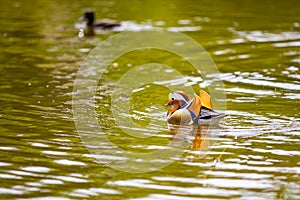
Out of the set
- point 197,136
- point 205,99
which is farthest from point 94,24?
point 197,136

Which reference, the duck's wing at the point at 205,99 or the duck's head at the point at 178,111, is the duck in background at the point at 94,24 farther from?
the duck's wing at the point at 205,99

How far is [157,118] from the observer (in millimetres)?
10297

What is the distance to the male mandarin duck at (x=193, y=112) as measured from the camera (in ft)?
32.1

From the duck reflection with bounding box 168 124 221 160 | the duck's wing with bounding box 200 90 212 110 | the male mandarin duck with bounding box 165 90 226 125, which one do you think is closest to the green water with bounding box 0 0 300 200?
the duck reflection with bounding box 168 124 221 160

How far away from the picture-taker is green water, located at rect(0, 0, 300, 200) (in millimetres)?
7449

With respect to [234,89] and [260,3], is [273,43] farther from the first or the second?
[260,3]

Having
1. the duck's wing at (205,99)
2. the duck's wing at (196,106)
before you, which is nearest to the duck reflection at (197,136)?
the duck's wing at (196,106)

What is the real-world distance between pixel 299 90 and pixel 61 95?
13.4 feet

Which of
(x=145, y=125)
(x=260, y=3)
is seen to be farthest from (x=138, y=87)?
(x=260, y=3)

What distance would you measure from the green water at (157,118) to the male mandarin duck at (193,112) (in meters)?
0.24

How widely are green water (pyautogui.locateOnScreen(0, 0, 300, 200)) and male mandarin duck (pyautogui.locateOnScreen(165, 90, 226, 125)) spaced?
0.24 metres

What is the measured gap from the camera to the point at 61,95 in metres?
11.7

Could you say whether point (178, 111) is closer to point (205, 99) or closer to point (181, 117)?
point (181, 117)

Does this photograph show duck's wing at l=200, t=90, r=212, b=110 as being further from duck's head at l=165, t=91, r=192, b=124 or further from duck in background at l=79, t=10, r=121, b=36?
duck in background at l=79, t=10, r=121, b=36
